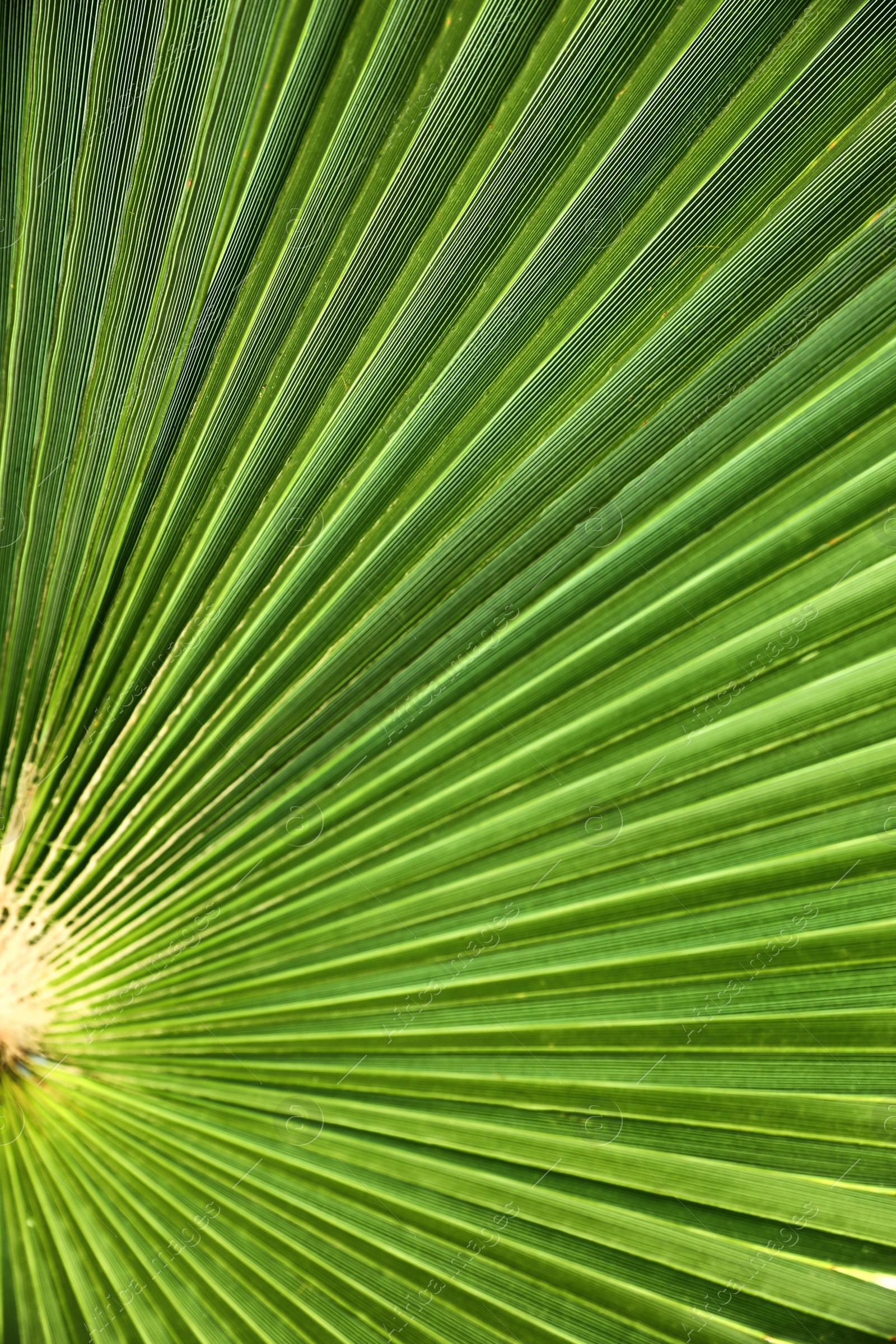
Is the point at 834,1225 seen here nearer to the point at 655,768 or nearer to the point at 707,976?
the point at 707,976

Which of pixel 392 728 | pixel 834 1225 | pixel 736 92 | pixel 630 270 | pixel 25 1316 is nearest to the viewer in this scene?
pixel 736 92

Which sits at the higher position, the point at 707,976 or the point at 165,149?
the point at 165,149

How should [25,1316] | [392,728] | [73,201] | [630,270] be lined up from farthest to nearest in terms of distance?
[25,1316], [392,728], [73,201], [630,270]

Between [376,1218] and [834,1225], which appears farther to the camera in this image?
[376,1218]

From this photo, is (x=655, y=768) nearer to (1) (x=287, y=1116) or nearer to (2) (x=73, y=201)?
(1) (x=287, y=1116)

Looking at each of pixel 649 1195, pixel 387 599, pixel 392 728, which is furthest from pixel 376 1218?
pixel 387 599

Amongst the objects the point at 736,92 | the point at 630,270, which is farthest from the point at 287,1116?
the point at 736,92

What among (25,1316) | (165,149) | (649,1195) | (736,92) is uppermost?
(736,92)
